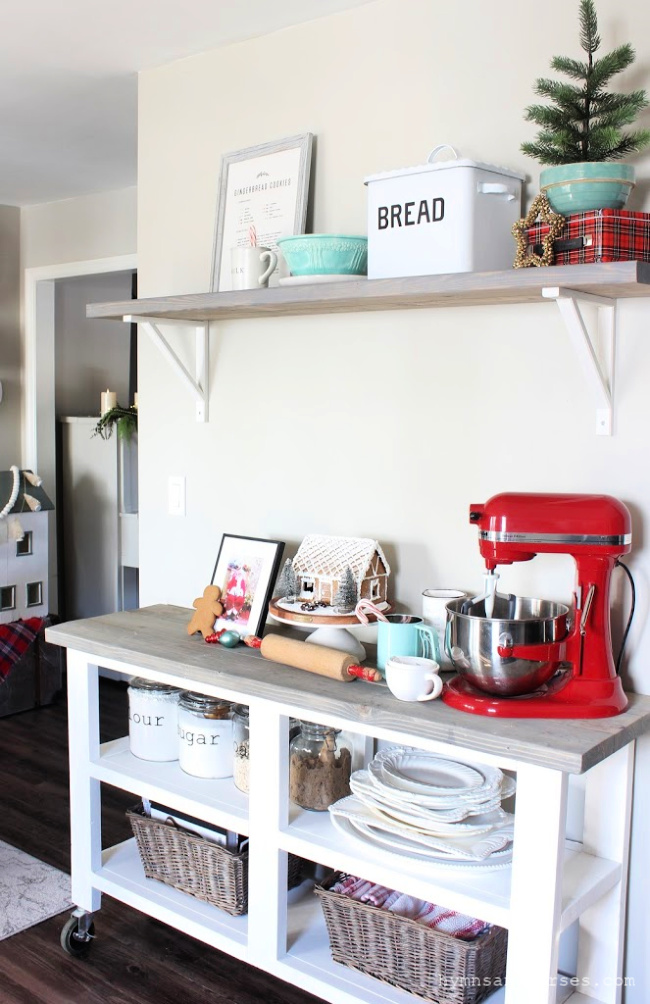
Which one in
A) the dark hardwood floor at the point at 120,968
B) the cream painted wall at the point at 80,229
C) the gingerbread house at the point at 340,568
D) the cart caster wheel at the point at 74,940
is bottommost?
the dark hardwood floor at the point at 120,968

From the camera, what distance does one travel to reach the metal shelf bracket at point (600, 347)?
161cm

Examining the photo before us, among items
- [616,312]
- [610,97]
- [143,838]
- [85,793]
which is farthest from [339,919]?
[610,97]

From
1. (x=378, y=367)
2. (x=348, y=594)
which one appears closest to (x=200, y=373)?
(x=378, y=367)

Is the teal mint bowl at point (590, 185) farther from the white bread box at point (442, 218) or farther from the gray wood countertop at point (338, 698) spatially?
the gray wood countertop at point (338, 698)

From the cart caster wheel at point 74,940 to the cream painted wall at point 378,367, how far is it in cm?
84

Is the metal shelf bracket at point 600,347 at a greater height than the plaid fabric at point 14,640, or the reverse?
the metal shelf bracket at point 600,347

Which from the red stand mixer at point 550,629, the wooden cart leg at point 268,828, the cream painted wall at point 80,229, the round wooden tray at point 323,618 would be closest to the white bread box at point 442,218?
the red stand mixer at point 550,629

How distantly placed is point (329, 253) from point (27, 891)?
187cm

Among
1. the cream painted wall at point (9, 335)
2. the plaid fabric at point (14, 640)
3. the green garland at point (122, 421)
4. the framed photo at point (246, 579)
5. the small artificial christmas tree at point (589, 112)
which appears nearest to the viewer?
the small artificial christmas tree at point (589, 112)

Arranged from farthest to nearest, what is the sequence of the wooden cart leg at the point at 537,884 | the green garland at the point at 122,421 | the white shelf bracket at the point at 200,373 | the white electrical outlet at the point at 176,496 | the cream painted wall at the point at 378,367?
the green garland at the point at 122,421 → the white electrical outlet at the point at 176,496 → the white shelf bracket at the point at 200,373 → the cream painted wall at the point at 378,367 → the wooden cart leg at the point at 537,884

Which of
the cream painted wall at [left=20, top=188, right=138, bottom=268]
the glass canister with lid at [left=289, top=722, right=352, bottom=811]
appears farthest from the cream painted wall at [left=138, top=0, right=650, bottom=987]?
the cream painted wall at [left=20, top=188, right=138, bottom=268]

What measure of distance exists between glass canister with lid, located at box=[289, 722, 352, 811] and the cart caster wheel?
68cm

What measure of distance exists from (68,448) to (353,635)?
304cm

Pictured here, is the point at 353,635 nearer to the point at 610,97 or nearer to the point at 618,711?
the point at 618,711
